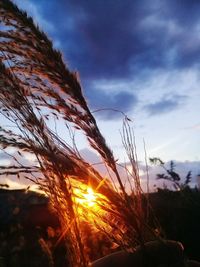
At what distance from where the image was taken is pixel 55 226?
898 cm

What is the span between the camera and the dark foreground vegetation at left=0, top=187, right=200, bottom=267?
6.08 meters

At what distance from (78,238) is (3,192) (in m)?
7.34

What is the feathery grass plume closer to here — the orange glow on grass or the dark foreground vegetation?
the orange glow on grass

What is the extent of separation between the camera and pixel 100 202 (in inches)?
114

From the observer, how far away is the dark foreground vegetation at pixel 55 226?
19.9 ft

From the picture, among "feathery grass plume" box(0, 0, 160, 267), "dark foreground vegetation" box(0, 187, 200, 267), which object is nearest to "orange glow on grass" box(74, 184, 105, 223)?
"feathery grass plume" box(0, 0, 160, 267)

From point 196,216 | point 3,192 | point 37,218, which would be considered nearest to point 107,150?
point 196,216

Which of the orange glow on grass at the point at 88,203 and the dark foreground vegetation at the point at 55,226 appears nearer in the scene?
the orange glow on grass at the point at 88,203

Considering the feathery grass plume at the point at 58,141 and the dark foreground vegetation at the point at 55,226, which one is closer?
the feathery grass plume at the point at 58,141

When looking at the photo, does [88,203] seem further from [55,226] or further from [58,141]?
[55,226]

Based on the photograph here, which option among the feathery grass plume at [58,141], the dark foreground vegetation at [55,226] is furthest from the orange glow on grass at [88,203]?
the dark foreground vegetation at [55,226]

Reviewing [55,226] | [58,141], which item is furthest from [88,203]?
[55,226]

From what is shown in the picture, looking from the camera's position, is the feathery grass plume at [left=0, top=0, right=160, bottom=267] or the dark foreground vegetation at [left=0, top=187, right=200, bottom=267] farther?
the dark foreground vegetation at [left=0, top=187, right=200, bottom=267]

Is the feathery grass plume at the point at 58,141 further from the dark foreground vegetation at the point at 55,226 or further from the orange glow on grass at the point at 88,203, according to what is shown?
the dark foreground vegetation at the point at 55,226
